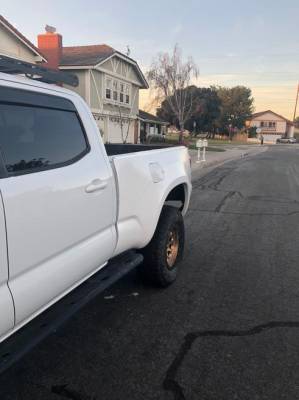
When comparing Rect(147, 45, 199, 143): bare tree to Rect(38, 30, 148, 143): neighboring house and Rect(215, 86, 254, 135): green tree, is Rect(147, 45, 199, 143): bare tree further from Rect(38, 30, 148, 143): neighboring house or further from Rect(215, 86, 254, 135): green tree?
Rect(215, 86, 254, 135): green tree

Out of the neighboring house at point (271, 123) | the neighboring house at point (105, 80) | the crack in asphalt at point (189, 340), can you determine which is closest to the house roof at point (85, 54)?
the neighboring house at point (105, 80)

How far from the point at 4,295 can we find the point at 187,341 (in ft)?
5.73

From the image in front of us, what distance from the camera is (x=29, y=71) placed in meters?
2.70

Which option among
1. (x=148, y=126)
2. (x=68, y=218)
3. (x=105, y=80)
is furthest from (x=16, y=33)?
(x=148, y=126)

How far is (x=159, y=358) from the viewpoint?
294cm

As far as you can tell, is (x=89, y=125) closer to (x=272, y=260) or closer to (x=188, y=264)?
(x=188, y=264)

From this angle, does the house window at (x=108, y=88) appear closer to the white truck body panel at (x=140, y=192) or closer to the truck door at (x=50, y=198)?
the white truck body panel at (x=140, y=192)

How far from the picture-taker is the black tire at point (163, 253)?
395 cm

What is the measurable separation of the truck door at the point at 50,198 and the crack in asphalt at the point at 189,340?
3.07 feet

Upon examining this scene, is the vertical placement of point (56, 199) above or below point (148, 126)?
below

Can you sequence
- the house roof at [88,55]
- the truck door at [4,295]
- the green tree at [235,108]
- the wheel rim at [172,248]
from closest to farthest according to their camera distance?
the truck door at [4,295] < the wheel rim at [172,248] < the house roof at [88,55] < the green tree at [235,108]

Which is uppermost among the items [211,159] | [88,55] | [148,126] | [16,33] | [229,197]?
[88,55]

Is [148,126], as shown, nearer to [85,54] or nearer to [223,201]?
[85,54]

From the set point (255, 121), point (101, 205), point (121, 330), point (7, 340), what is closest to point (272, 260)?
point (121, 330)
